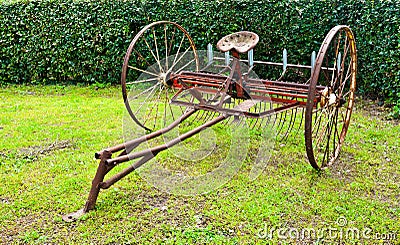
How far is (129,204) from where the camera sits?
146 inches

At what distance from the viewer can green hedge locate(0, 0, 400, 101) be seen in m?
6.07

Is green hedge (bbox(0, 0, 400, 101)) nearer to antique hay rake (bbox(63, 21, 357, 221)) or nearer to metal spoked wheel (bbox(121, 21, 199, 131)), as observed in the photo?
metal spoked wheel (bbox(121, 21, 199, 131))

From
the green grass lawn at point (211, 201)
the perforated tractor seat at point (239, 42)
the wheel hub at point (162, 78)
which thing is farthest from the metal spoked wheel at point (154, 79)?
the perforated tractor seat at point (239, 42)

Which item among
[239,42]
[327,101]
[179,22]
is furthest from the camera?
[179,22]

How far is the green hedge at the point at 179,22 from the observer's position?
19.9ft

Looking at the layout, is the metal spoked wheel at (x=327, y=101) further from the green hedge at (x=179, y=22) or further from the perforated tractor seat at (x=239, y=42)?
the green hedge at (x=179, y=22)

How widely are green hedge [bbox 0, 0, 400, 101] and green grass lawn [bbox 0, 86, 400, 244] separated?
1.37 metres

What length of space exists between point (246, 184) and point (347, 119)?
143 centimetres

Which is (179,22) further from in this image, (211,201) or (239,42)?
(211,201)

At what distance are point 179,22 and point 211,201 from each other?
4.20m

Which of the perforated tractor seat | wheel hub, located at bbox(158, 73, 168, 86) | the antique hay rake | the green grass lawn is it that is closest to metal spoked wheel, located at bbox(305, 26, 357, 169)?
the antique hay rake

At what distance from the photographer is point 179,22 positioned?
7281mm

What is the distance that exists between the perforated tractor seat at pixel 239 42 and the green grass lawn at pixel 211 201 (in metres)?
1.14

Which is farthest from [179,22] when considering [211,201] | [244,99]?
[211,201]
